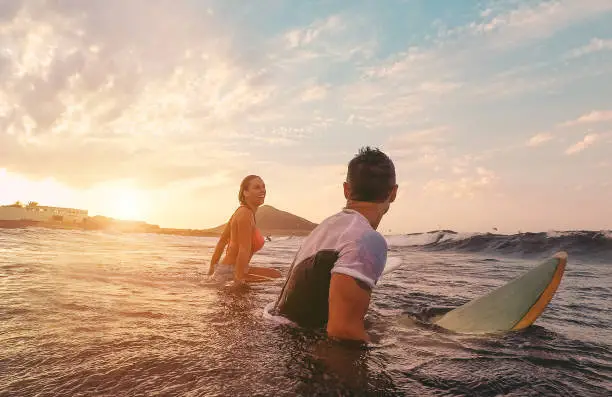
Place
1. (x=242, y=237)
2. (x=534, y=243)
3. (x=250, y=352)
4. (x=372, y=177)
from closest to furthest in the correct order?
1. (x=372, y=177)
2. (x=250, y=352)
3. (x=242, y=237)
4. (x=534, y=243)

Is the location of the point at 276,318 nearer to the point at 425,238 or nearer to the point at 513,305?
the point at 513,305

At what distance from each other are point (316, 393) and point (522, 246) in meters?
21.8

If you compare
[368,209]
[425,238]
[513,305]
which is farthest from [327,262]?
[425,238]

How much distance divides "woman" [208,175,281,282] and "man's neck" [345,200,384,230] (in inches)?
172

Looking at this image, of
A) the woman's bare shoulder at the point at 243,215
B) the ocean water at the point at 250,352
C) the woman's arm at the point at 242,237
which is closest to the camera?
the ocean water at the point at 250,352

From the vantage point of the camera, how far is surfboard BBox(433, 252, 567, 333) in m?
4.03

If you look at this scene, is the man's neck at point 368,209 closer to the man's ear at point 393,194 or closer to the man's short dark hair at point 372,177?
the man's short dark hair at point 372,177

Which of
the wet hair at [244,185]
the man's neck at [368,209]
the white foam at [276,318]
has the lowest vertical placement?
the white foam at [276,318]

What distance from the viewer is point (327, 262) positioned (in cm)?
272

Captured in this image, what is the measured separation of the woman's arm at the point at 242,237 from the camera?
6.92m

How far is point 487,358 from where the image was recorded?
10.2ft

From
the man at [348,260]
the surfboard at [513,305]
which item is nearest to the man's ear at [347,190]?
the man at [348,260]

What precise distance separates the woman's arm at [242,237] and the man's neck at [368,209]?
4367 millimetres

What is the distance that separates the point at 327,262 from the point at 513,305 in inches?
105
